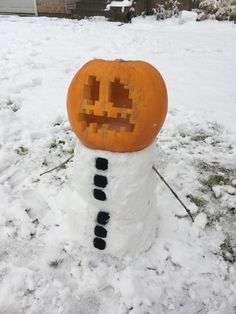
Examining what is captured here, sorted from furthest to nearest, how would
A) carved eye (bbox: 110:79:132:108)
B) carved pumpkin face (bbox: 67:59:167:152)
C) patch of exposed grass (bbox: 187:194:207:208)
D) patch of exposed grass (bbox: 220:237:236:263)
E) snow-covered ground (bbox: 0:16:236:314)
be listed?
Answer: patch of exposed grass (bbox: 187:194:207:208), patch of exposed grass (bbox: 220:237:236:263), snow-covered ground (bbox: 0:16:236:314), carved eye (bbox: 110:79:132:108), carved pumpkin face (bbox: 67:59:167:152)

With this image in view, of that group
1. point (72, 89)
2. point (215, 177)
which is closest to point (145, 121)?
point (72, 89)

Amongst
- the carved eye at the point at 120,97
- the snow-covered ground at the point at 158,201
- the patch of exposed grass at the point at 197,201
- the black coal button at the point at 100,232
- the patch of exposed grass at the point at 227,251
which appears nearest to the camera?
the carved eye at the point at 120,97

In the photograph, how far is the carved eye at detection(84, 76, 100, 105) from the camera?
2.09m

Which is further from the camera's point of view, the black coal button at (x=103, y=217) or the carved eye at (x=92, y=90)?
the black coal button at (x=103, y=217)

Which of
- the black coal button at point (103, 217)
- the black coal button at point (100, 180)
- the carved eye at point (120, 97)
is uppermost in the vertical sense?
the carved eye at point (120, 97)

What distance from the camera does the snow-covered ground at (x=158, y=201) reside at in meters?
2.26

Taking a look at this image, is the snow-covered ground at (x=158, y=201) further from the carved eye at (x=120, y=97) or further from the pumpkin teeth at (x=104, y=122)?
the carved eye at (x=120, y=97)

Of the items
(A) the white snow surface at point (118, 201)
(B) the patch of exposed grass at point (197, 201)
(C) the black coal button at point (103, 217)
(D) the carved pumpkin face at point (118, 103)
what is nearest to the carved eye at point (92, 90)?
(D) the carved pumpkin face at point (118, 103)

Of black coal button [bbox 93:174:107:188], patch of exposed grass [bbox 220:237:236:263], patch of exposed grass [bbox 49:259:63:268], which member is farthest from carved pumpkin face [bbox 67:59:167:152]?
patch of exposed grass [bbox 220:237:236:263]

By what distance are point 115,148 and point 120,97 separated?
33 cm

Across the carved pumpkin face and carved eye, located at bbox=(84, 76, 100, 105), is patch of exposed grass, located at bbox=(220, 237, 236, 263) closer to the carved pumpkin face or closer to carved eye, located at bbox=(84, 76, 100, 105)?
the carved pumpkin face

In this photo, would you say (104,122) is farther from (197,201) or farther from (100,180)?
(197,201)

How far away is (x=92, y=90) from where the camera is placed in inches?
85.6

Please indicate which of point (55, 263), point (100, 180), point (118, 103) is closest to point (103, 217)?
point (100, 180)
